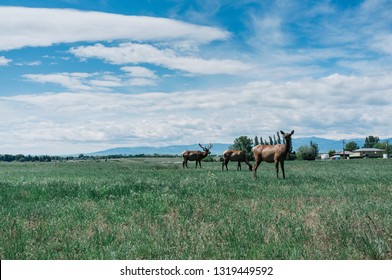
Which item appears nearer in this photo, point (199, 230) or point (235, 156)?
point (199, 230)

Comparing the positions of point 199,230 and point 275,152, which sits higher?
point 275,152

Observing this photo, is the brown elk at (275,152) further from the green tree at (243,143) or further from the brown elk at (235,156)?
the green tree at (243,143)

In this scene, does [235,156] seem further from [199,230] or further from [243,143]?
[243,143]

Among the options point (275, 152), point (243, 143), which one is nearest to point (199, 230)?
point (275, 152)

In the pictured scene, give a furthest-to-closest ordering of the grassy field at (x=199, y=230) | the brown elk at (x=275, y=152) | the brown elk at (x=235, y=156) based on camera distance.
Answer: the brown elk at (x=235, y=156)
the brown elk at (x=275, y=152)
the grassy field at (x=199, y=230)

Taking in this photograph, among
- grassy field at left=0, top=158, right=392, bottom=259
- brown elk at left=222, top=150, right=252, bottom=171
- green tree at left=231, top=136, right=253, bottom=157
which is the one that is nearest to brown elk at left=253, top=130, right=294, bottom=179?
grassy field at left=0, top=158, right=392, bottom=259

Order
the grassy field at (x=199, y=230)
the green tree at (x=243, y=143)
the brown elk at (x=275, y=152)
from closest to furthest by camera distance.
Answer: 1. the grassy field at (x=199, y=230)
2. the brown elk at (x=275, y=152)
3. the green tree at (x=243, y=143)

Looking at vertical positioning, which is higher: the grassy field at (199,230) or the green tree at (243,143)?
the green tree at (243,143)

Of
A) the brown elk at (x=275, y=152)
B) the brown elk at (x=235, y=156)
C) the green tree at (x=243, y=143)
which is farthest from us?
the green tree at (x=243, y=143)

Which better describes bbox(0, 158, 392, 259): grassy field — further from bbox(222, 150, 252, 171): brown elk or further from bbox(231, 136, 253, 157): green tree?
bbox(231, 136, 253, 157): green tree

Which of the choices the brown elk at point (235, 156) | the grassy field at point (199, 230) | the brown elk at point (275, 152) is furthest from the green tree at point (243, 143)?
the grassy field at point (199, 230)

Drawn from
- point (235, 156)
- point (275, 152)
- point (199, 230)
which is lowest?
point (199, 230)

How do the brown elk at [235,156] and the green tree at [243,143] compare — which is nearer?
the brown elk at [235,156]
